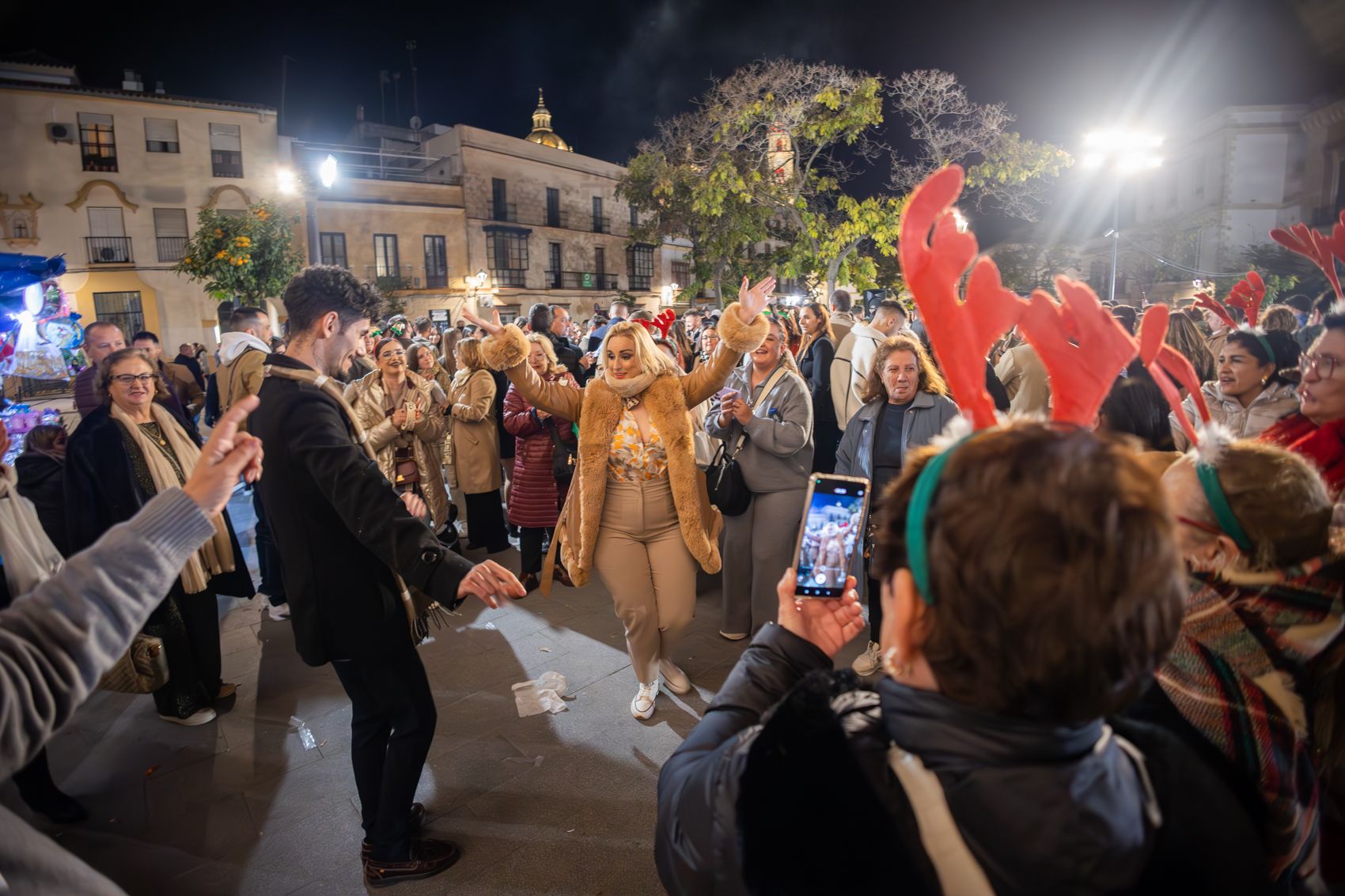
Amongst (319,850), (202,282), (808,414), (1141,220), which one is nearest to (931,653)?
(319,850)

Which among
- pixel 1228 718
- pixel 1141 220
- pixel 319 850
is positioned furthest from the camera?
pixel 1141 220

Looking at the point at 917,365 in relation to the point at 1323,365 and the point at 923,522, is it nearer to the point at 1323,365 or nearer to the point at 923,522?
the point at 1323,365

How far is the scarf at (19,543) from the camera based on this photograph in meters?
2.52

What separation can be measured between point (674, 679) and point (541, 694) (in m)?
0.79

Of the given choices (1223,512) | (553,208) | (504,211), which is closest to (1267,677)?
(1223,512)

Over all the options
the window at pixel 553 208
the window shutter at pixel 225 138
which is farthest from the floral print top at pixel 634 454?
the window at pixel 553 208

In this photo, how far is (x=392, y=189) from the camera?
30.3m

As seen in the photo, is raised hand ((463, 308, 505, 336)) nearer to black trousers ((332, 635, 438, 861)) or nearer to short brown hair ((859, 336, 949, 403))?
black trousers ((332, 635, 438, 861))

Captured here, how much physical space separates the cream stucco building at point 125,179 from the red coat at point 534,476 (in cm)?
2638

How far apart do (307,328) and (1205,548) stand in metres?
2.85

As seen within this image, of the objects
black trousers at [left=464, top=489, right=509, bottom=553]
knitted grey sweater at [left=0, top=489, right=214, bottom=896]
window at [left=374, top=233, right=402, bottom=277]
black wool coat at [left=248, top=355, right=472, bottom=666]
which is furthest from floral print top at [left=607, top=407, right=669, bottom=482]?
window at [left=374, top=233, right=402, bottom=277]

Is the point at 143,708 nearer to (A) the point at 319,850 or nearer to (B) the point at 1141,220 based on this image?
(A) the point at 319,850

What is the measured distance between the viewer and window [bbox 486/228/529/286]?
34.0 meters

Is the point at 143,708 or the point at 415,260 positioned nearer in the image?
the point at 143,708
